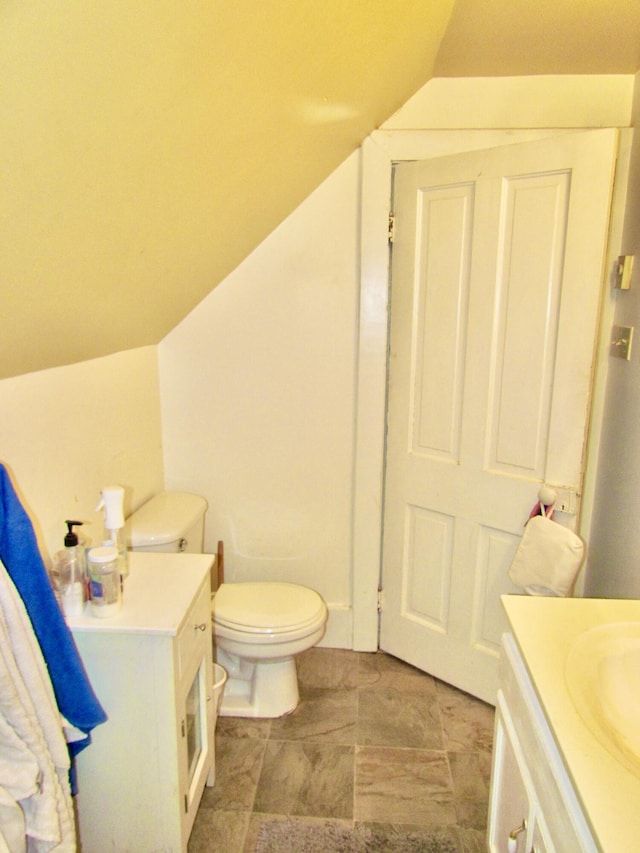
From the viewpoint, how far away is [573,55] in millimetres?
1725

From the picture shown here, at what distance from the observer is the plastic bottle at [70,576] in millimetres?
1323

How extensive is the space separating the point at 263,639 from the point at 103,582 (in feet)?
2.33

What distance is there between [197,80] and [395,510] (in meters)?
1.64

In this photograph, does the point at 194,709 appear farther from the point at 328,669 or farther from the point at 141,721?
the point at 328,669

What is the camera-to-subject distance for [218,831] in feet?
5.19

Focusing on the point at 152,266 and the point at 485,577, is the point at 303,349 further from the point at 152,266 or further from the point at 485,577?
the point at 485,577

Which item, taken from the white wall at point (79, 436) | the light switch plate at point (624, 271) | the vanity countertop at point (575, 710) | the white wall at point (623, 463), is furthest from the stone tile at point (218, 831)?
the light switch plate at point (624, 271)

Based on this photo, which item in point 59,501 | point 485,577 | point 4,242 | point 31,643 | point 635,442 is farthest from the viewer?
point 485,577

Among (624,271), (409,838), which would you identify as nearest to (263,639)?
(409,838)

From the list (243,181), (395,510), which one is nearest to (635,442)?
(395,510)

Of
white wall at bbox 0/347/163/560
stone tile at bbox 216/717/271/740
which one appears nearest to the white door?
stone tile at bbox 216/717/271/740

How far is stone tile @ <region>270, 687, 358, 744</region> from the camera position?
1.94 meters

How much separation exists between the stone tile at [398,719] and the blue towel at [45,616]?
102 centimetres

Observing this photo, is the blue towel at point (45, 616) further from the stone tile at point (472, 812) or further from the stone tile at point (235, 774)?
the stone tile at point (472, 812)
